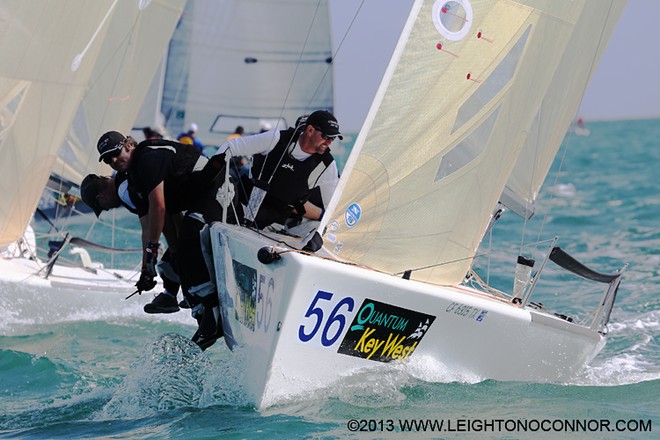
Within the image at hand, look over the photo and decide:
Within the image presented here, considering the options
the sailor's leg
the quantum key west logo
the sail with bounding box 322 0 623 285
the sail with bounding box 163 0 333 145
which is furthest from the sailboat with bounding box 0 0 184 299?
the sail with bounding box 163 0 333 145

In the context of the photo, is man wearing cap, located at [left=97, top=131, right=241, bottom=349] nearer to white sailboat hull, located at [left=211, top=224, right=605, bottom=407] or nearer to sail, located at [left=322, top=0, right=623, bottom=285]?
white sailboat hull, located at [left=211, top=224, right=605, bottom=407]

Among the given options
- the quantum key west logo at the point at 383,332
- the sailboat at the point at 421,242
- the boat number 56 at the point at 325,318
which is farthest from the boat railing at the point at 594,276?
the boat number 56 at the point at 325,318

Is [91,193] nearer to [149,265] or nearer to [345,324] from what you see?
[149,265]

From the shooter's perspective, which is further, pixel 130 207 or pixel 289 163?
pixel 130 207

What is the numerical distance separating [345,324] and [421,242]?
66 centimetres

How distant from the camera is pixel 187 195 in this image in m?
5.27

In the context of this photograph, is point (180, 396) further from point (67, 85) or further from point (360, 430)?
point (67, 85)

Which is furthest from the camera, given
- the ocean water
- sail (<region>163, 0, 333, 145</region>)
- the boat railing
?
sail (<region>163, 0, 333, 145</region>)

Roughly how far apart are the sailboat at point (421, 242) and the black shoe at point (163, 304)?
41 centimetres

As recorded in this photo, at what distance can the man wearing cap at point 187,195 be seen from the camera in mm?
5043

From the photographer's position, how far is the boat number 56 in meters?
4.45

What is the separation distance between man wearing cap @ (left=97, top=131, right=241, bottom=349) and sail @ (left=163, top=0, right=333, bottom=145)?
9.37 metres

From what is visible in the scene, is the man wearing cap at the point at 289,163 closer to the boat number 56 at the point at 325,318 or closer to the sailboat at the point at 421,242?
the sailboat at the point at 421,242

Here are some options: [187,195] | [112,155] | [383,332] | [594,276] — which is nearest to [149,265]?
[187,195]
